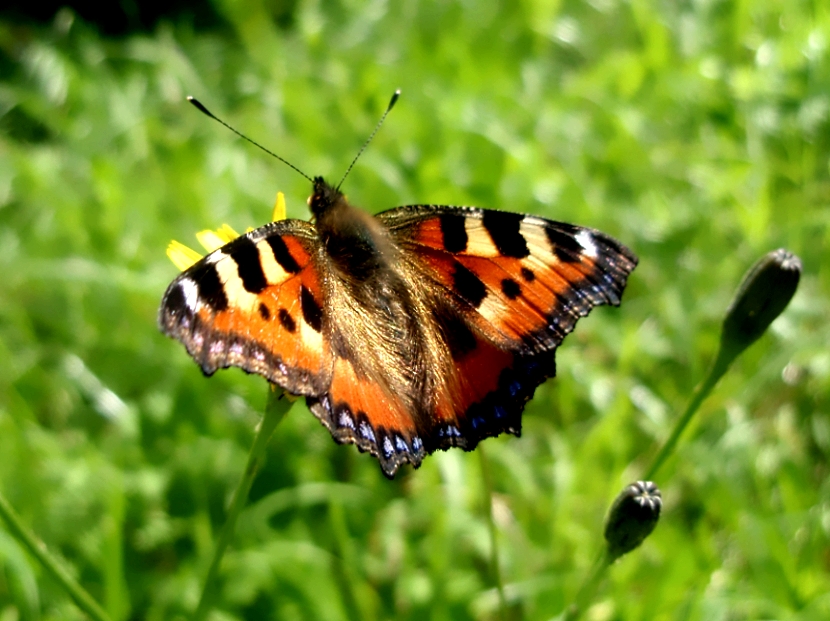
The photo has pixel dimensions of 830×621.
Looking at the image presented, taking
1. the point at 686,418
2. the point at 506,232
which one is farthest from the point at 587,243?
the point at 686,418

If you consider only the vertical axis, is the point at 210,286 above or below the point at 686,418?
below

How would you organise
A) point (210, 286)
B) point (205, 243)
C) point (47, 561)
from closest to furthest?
1. point (47, 561)
2. point (210, 286)
3. point (205, 243)

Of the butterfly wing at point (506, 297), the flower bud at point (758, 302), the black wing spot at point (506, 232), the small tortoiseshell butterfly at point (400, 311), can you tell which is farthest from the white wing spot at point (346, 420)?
the flower bud at point (758, 302)

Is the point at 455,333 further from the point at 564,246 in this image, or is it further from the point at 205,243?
the point at 205,243

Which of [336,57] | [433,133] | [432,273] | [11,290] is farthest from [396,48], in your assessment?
[432,273]

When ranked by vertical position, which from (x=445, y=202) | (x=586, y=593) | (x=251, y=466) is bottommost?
(x=445, y=202)

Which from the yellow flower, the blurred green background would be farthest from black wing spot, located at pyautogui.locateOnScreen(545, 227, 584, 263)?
the blurred green background

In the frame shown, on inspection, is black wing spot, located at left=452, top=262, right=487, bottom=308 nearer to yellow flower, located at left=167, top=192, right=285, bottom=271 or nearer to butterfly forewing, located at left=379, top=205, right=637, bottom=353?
butterfly forewing, located at left=379, top=205, right=637, bottom=353
